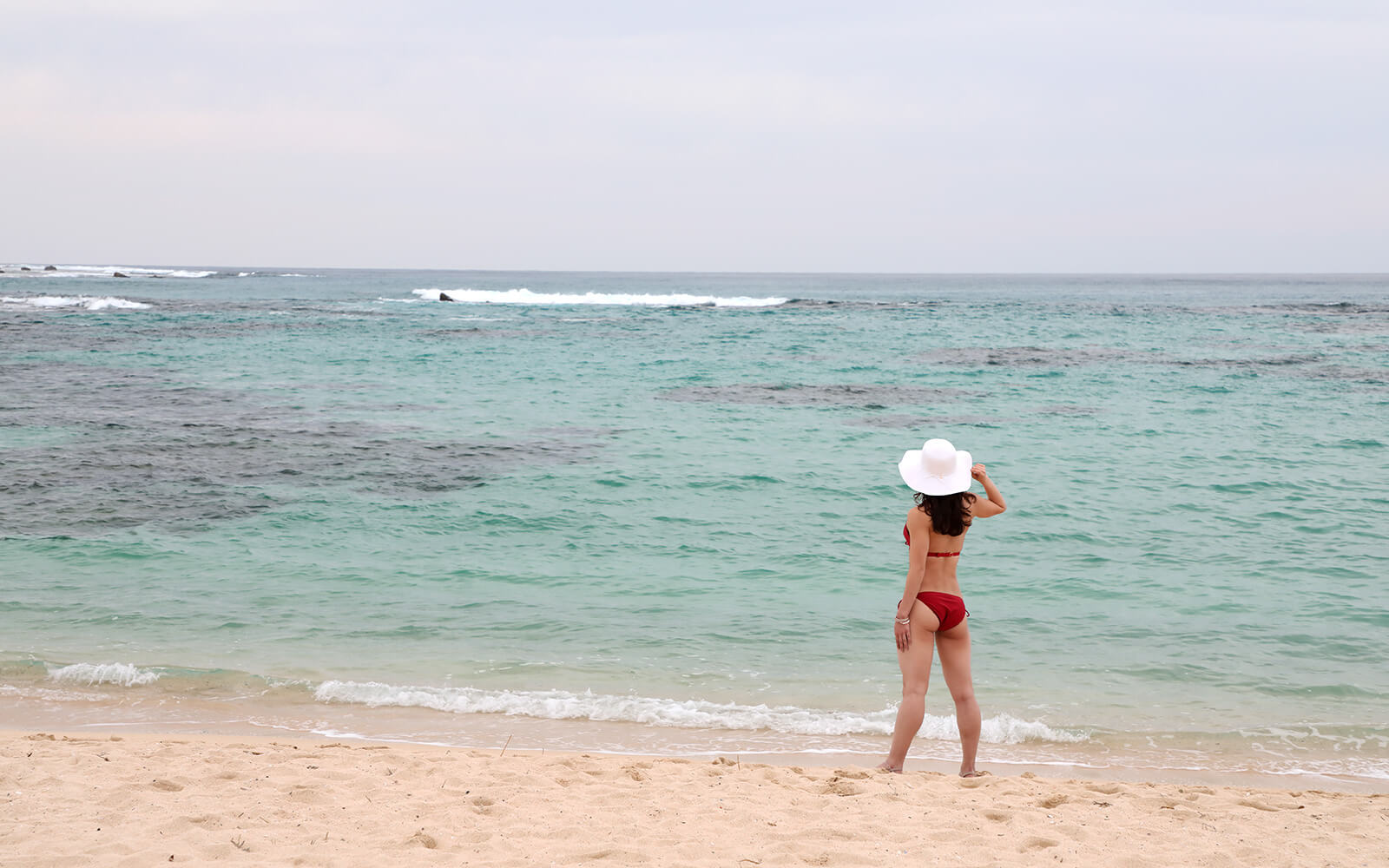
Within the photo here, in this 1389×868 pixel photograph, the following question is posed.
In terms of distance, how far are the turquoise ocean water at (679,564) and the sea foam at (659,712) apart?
3cm

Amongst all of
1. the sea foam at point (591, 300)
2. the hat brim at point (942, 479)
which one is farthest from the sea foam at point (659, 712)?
the sea foam at point (591, 300)

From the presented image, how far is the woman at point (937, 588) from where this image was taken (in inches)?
205

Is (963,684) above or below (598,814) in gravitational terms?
above

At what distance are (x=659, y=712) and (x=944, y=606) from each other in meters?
2.48

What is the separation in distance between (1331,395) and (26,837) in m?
27.2

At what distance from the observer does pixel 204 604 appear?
30.6 feet

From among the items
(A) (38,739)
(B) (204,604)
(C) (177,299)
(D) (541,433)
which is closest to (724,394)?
(D) (541,433)

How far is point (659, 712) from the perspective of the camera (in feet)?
23.2

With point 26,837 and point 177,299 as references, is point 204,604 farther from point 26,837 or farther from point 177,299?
point 177,299

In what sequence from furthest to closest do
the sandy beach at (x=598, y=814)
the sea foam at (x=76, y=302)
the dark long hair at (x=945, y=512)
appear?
the sea foam at (x=76, y=302) → the dark long hair at (x=945, y=512) → the sandy beach at (x=598, y=814)

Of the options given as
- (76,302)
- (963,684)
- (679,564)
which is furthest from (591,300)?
(963,684)

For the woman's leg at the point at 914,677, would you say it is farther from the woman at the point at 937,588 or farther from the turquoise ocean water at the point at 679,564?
the turquoise ocean water at the point at 679,564

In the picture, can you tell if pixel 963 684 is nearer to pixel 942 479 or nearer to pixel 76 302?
pixel 942 479

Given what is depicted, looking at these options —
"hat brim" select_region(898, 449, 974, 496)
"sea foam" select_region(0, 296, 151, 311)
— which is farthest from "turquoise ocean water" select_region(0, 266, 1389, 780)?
"sea foam" select_region(0, 296, 151, 311)
